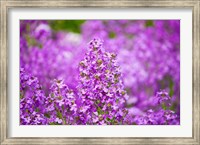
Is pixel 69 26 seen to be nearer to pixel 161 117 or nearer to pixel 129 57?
pixel 129 57

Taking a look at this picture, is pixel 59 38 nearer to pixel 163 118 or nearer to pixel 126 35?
pixel 126 35

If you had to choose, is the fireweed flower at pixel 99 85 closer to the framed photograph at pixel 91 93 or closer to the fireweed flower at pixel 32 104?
the framed photograph at pixel 91 93

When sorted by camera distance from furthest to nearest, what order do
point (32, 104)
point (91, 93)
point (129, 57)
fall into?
point (129, 57) < point (32, 104) < point (91, 93)

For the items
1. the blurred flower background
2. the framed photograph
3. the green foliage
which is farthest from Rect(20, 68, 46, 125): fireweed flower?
the green foliage

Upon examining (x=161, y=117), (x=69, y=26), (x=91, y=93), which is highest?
(x=69, y=26)

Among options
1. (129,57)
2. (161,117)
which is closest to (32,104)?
(161,117)

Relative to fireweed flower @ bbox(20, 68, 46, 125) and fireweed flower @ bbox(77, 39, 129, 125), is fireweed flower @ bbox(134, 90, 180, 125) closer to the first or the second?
fireweed flower @ bbox(77, 39, 129, 125)

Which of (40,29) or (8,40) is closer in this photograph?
(8,40)

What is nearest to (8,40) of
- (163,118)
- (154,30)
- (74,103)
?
(74,103)

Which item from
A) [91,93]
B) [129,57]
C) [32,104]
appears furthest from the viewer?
[129,57]
